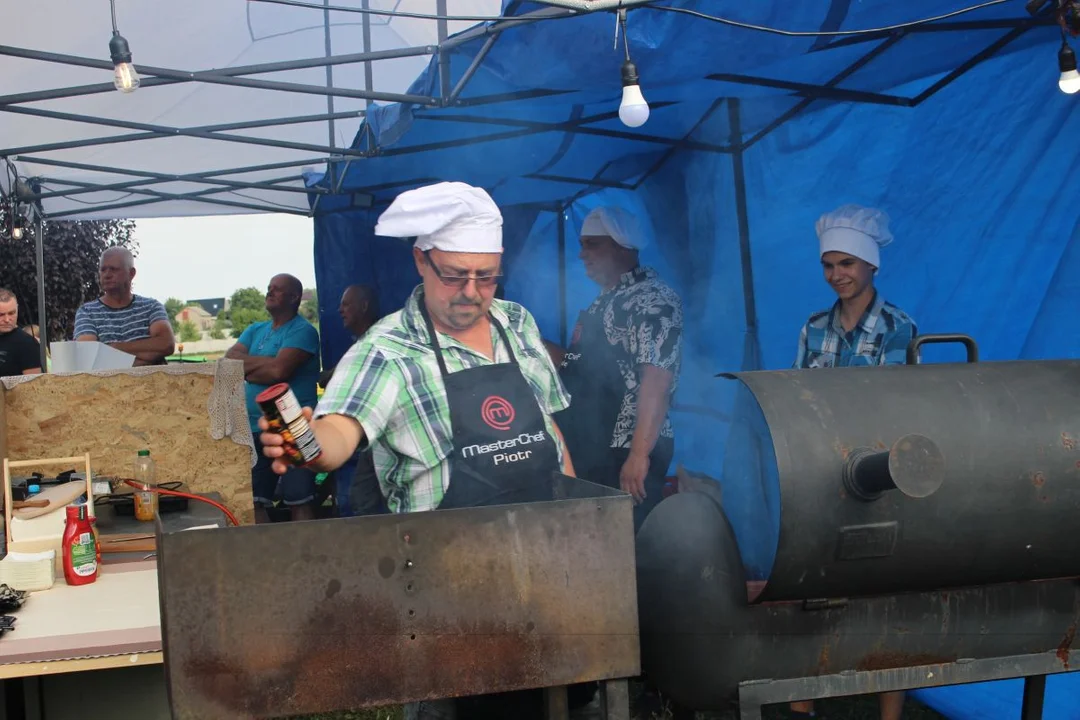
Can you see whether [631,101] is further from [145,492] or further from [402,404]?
[145,492]

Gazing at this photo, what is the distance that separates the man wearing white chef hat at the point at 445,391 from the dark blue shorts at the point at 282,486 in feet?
12.0

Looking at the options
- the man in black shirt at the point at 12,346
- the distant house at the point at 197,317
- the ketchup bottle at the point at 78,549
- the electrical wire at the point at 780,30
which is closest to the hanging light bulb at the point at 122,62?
the ketchup bottle at the point at 78,549

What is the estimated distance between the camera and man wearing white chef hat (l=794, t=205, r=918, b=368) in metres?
3.11

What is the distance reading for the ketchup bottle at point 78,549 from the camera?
281 cm

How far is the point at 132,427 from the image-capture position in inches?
142

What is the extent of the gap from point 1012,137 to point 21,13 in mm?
4228

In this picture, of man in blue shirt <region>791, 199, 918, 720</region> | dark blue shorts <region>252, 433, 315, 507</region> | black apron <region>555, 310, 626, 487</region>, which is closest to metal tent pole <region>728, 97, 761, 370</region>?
black apron <region>555, 310, 626, 487</region>

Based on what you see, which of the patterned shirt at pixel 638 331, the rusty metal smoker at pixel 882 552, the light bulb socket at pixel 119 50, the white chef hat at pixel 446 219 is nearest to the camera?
the rusty metal smoker at pixel 882 552

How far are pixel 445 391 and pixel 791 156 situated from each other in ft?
8.09

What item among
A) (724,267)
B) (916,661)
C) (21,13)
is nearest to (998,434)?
(916,661)

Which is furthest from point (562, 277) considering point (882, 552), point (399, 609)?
point (399, 609)

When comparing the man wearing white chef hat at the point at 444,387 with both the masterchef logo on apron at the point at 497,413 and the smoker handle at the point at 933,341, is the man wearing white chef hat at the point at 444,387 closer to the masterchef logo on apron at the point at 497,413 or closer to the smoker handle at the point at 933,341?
the masterchef logo on apron at the point at 497,413

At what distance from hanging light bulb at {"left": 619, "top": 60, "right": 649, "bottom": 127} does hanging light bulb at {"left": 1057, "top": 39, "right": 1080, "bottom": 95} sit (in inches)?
45.8

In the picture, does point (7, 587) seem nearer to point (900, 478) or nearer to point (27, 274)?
point (900, 478)
